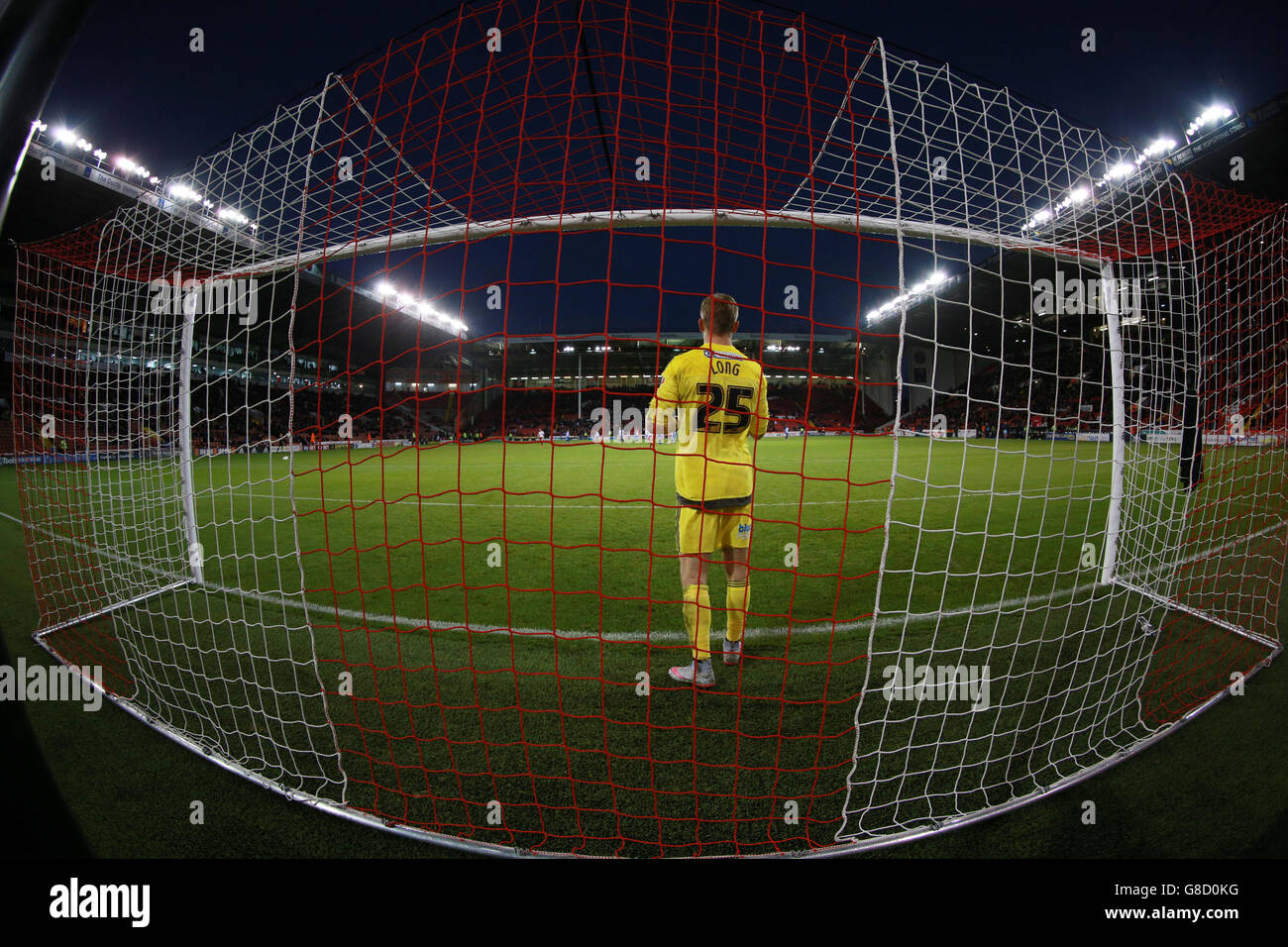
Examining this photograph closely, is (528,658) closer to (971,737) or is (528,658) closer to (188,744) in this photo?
(188,744)

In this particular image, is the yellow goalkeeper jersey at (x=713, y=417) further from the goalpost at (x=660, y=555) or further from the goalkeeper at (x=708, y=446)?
the goalpost at (x=660, y=555)

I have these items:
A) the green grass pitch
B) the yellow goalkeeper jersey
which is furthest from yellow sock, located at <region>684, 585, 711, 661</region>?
the yellow goalkeeper jersey

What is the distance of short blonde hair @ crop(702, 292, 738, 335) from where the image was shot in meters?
2.47

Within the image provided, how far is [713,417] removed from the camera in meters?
2.47

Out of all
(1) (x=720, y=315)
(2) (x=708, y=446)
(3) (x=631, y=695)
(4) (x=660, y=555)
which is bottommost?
(3) (x=631, y=695)

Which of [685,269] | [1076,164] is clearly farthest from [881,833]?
[685,269]

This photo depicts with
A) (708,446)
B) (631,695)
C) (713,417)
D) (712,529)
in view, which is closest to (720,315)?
(713,417)

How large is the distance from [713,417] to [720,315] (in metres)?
0.53

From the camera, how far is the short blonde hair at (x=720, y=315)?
247 centimetres

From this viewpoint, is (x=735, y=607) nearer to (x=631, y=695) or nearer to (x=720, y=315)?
(x=631, y=695)

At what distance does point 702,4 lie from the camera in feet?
6.86

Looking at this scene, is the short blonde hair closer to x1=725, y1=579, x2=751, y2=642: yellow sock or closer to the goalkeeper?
the goalkeeper

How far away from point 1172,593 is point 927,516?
125 inches
